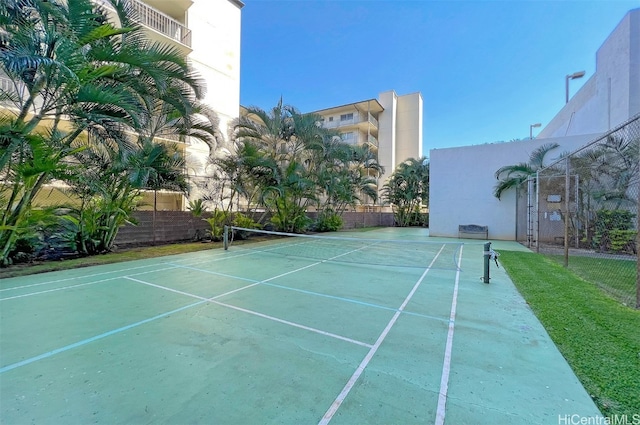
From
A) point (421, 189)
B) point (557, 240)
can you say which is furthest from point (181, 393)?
point (421, 189)

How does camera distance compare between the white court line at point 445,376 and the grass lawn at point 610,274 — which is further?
the grass lawn at point 610,274

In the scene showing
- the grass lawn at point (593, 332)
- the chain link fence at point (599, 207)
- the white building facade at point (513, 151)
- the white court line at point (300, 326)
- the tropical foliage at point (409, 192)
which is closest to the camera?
the grass lawn at point (593, 332)

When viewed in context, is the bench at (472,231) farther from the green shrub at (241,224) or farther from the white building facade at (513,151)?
the green shrub at (241,224)

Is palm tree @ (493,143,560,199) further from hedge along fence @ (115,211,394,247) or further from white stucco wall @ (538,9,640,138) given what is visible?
hedge along fence @ (115,211,394,247)

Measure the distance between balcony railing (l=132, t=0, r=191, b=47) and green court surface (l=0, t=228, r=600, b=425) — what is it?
14.8 meters

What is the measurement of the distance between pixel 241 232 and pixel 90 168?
569 cm

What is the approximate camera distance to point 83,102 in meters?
5.56

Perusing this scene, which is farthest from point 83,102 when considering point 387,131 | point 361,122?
point 387,131

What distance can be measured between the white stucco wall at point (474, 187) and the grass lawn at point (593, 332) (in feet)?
26.6

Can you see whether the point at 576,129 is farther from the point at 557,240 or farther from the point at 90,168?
the point at 90,168

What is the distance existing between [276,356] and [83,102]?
248 inches

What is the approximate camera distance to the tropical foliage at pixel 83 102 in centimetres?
509

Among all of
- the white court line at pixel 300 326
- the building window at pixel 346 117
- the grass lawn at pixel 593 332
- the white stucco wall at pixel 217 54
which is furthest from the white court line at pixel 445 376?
the building window at pixel 346 117

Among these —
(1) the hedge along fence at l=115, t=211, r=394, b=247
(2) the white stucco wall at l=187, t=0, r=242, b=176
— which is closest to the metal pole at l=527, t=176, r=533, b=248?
(1) the hedge along fence at l=115, t=211, r=394, b=247
